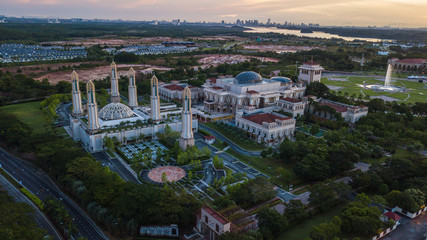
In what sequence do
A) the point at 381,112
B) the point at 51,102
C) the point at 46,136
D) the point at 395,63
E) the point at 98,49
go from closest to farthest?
the point at 46,136 → the point at 381,112 → the point at 51,102 → the point at 395,63 → the point at 98,49

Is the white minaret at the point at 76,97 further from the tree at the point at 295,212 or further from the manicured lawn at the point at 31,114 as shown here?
the tree at the point at 295,212

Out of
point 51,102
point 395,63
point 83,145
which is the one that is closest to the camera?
point 83,145

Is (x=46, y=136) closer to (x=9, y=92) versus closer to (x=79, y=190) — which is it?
(x=79, y=190)

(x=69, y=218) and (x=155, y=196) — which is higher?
(x=155, y=196)

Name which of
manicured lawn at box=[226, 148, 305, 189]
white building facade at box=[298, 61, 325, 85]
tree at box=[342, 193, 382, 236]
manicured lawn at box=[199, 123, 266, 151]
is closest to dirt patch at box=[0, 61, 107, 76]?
manicured lawn at box=[199, 123, 266, 151]

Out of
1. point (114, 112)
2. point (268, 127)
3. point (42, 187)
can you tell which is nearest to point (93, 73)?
point (114, 112)

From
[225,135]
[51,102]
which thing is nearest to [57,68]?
[51,102]

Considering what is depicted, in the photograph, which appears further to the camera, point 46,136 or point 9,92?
point 9,92

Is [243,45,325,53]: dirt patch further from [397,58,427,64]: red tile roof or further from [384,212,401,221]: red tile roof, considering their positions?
[384,212,401,221]: red tile roof

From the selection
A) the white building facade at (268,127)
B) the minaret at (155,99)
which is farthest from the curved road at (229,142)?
the minaret at (155,99)
